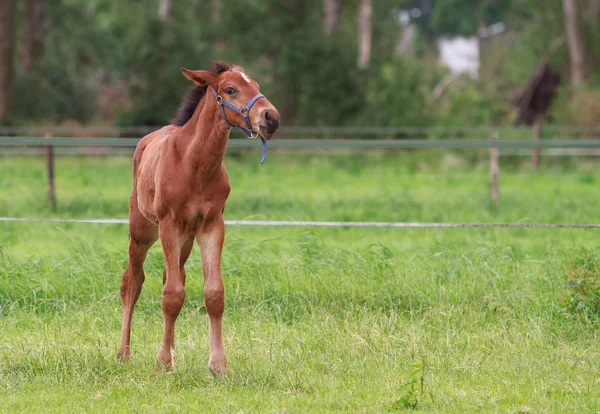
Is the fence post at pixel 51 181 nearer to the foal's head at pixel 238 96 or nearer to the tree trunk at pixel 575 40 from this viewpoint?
the foal's head at pixel 238 96

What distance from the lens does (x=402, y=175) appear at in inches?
875

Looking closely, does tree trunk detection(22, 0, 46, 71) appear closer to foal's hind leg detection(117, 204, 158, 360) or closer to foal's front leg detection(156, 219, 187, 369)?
foal's hind leg detection(117, 204, 158, 360)

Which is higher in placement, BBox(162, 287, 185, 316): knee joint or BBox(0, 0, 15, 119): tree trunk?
BBox(0, 0, 15, 119): tree trunk

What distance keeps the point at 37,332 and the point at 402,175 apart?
52.0ft

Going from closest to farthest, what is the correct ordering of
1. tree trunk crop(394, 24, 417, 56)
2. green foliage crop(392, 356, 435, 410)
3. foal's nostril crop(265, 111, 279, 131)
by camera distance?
green foliage crop(392, 356, 435, 410) < foal's nostril crop(265, 111, 279, 131) < tree trunk crop(394, 24, 417, 56)

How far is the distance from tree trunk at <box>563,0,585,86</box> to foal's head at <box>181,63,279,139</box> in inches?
1037

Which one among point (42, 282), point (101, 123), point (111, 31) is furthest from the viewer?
point (111, 31)

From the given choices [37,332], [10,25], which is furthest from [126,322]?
[10,25]

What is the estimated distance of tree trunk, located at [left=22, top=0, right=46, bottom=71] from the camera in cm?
3519

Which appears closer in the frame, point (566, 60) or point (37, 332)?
point (37, 332)

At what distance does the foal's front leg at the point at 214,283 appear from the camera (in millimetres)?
5879

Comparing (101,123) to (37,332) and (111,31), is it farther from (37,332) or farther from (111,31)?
(37,332)

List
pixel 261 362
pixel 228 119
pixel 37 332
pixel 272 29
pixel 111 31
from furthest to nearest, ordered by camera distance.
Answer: pixel 111 31 < pixel 272 29 < pixel 37 332 < pixel 261 362 < pixel 228 119

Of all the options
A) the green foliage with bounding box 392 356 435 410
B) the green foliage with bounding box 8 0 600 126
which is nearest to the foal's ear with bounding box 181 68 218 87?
the green foliage with bounding box 392 356 435 410
